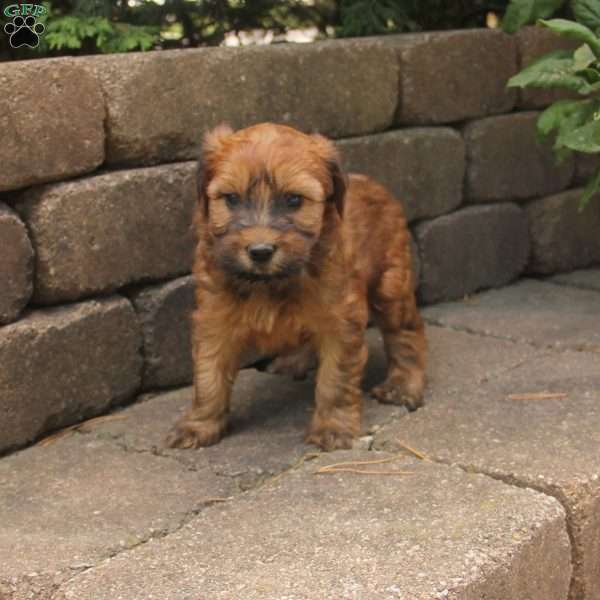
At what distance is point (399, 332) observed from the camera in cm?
441

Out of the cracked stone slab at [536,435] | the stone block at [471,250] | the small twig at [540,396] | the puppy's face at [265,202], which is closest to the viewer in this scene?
the cracked stone slab at [536,435]

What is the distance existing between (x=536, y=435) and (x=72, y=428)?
1.78m

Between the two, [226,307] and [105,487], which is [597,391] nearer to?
[226,307]

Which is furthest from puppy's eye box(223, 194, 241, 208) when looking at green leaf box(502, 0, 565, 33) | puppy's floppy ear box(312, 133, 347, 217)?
green leaf box(502, 0, 565, 33)

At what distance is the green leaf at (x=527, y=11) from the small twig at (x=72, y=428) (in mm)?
2813

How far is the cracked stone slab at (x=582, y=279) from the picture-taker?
19.6ft

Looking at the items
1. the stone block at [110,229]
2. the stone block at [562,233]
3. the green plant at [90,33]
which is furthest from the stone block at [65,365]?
the stone block at [562,233]

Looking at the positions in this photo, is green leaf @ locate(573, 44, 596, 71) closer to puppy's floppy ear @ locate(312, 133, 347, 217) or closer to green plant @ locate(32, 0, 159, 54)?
puppy's floppy ear @ locate(312, 133, 347, 217)

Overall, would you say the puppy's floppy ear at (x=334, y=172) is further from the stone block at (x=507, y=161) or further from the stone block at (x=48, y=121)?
the stone block at (x=507, y=161)

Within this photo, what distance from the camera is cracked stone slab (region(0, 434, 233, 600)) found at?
9.84 feet

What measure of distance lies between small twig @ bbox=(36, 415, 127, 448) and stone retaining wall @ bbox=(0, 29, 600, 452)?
0.03 metres

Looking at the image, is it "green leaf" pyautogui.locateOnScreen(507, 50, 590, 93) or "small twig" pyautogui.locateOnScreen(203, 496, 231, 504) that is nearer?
"small twig" pyautogui.locateOnScreen(203, 496, 231, 504)

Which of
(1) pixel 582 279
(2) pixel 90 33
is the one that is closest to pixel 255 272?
(2) pixel 90 33

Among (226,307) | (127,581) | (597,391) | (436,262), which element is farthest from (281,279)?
(436,262)
